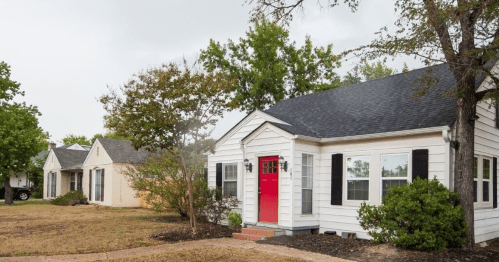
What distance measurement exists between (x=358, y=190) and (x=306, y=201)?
1520mm

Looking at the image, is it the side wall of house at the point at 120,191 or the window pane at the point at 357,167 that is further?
the side wall of house at the point at 120,191

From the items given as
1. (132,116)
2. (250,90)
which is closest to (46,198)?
(250,90)

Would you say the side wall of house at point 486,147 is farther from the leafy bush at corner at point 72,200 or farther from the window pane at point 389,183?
the leafy bush at corner at point 72,200

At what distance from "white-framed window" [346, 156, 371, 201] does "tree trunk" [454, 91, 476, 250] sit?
2.38 metres

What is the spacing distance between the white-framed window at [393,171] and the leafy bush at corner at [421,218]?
3.57 feet

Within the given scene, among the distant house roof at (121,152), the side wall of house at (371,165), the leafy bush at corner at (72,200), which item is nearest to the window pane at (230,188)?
the side wall of house at (371,165)

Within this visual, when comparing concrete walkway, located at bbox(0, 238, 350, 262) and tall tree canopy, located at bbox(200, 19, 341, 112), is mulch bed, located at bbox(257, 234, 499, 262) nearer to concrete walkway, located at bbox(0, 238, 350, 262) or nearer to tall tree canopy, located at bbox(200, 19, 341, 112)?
concrete walkway, located at bbox(0, 238, 350, 262)

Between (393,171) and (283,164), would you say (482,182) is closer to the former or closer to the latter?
(393,171)

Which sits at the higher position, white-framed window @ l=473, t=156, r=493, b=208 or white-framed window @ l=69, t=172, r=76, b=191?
white-framed window @ l=473, t=156, r=493, b=208

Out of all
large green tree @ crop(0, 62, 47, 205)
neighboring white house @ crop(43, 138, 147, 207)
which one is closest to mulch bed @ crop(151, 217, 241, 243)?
neighboring white house @ crop(43, 138, 147, 207)

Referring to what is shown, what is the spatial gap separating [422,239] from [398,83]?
663 cm

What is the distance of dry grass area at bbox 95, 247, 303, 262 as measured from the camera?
8156 millimetres

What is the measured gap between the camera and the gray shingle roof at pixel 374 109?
1087cm

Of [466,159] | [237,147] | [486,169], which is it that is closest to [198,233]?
[237,147]
